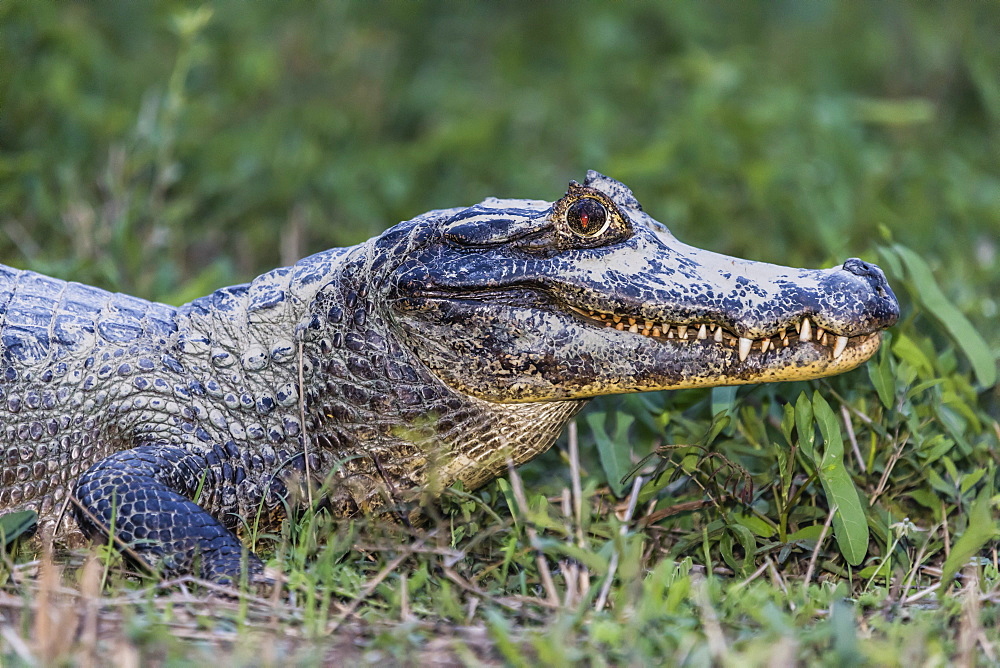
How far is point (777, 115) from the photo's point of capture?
7.04 m

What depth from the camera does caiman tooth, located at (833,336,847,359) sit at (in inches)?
116

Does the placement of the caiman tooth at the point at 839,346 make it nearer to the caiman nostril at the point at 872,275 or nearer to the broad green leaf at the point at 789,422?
the caiman nostril at the point at 872,275

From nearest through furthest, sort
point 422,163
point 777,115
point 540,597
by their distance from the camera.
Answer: point 540,597
point 422,163
point 777,115

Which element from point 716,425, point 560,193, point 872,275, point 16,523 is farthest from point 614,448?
point 560,193

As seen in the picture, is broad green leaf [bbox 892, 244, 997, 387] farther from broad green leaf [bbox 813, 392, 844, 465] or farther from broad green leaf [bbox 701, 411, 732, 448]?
broad green leaf [bbox 701, 411, 732, 448]

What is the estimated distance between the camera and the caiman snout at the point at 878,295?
2.93 m

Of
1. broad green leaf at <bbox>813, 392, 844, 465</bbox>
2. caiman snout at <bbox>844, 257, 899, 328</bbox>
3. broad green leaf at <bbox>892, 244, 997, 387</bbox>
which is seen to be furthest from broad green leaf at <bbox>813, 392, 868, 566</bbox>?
broad green leaf at <bbox>892, 244, 997, 387</bbox>

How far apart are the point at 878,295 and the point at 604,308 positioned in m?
0.73

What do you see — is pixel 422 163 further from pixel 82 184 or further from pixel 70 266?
pixel 70 266

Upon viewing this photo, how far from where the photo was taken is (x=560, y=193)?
252 inches

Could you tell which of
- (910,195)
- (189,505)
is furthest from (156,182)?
(910,195)

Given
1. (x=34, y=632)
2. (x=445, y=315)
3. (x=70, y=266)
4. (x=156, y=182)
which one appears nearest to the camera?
(x=34, y=632)

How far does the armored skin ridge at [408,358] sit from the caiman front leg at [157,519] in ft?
0.04

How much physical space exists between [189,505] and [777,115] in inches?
206
